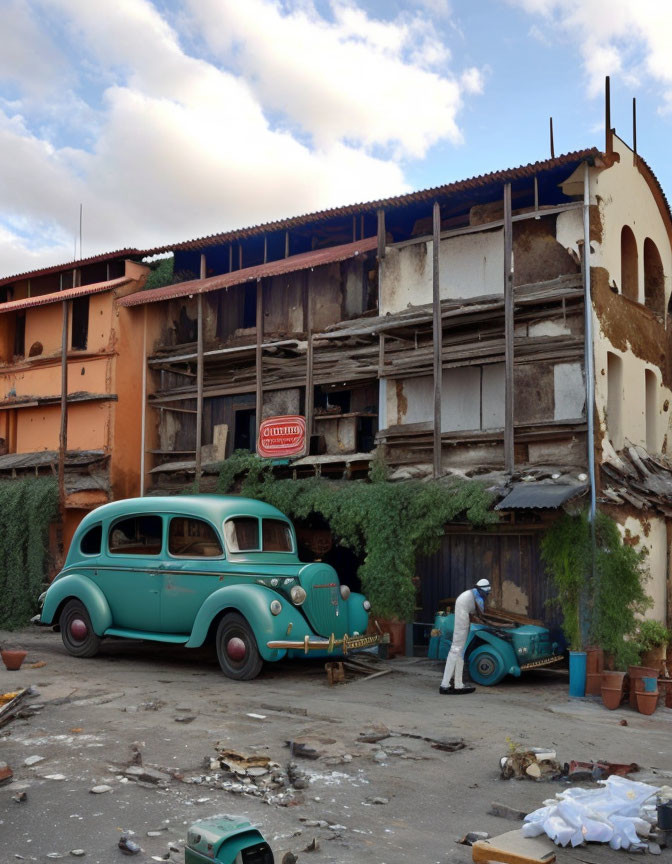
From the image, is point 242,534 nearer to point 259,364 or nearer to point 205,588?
point 205,588

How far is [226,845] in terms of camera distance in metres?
4.41

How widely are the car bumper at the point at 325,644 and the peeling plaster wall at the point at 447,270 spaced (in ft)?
21.1

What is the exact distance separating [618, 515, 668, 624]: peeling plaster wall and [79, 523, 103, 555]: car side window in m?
8.10

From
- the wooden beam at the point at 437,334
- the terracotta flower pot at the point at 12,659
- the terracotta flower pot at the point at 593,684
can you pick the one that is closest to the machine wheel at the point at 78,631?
the terracotta flower pot at the point at 12,659

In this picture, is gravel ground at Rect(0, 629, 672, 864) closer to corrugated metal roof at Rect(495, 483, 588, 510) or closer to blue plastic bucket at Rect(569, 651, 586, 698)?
blue plastic bucket at Rect(569, 651, 586, 698)

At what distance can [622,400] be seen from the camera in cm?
1511

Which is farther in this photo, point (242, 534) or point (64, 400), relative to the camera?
point (64, 400)

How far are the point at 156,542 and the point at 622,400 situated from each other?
26.9 feet

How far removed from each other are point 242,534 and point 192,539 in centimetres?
72

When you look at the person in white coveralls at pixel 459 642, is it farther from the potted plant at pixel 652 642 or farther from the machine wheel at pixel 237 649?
the potted plant at pixel 652 642

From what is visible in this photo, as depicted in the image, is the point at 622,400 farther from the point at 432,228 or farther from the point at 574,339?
the point at 432,228

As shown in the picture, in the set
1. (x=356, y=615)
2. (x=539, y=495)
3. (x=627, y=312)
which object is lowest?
(x=356, y=615)

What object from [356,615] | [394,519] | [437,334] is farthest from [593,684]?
[437,334]

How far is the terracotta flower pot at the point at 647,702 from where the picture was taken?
10461mm
